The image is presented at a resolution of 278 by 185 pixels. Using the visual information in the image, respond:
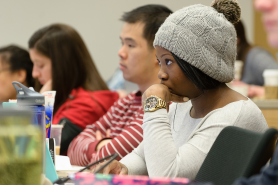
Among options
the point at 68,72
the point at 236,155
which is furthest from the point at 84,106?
the point at 236,155

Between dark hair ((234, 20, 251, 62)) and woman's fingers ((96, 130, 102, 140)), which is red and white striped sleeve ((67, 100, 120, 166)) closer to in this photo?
woman's fingers ((96, 130, 102, 140))

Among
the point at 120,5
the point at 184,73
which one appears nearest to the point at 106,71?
the point at 120,5

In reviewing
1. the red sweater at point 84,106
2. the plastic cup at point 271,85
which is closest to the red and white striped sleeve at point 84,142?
the red sweater at point 84,106

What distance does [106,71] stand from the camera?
167 inches

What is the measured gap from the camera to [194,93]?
1.06 metres

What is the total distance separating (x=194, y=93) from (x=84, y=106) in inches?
42.2

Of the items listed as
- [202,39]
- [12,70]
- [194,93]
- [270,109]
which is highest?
[202,39]

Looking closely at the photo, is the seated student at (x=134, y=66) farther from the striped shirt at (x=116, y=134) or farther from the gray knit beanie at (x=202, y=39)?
the gray knit beanie at (x=202, y=39)

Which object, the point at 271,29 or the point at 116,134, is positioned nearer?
the point at 271,29

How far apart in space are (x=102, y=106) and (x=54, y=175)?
1262mm

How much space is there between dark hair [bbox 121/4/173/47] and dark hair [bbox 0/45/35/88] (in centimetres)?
114

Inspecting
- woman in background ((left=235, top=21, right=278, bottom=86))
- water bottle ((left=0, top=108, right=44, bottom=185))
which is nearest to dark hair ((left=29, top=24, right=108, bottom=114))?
woman in background ((left=235, top=21, right=278, bottom=86))

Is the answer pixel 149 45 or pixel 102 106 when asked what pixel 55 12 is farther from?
pixel 149 45

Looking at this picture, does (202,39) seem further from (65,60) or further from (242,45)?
(242,45)
